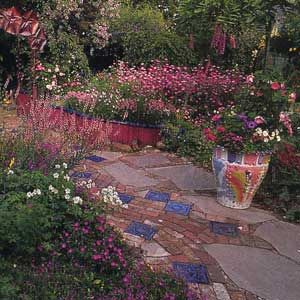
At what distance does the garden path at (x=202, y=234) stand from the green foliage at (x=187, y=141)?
18.0 inches

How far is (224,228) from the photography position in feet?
12.7

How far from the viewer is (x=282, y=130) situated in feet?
14.3

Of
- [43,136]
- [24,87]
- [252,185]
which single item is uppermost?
[43,136]

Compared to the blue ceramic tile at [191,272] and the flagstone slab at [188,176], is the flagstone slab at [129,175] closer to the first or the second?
the flagstone slab at [188,176]

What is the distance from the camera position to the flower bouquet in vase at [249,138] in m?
4.17

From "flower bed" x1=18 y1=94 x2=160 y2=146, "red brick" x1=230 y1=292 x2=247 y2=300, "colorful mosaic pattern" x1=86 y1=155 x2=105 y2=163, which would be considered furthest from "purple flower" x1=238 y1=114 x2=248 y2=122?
"flower bed" x1=18 y1=94 x2=160 y2=146

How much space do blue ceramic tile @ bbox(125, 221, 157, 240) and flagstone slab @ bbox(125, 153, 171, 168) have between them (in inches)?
66.9

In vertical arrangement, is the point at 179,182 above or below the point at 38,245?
below

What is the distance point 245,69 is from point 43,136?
6104mm

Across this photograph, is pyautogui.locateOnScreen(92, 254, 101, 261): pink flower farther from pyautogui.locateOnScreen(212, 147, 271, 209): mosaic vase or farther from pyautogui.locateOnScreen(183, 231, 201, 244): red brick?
pyautogui.locateOnScreen(212, 147, 271, 209): mosaic vase

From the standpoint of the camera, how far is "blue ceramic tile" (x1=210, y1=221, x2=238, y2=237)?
3781 millimetres

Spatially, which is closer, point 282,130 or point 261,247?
point 261,247

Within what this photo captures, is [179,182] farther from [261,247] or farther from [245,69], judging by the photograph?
[245,69]

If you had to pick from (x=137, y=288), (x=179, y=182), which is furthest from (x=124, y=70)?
(x=137, y=288)
